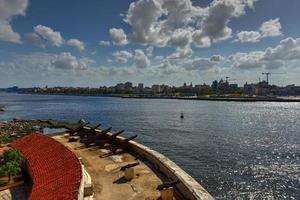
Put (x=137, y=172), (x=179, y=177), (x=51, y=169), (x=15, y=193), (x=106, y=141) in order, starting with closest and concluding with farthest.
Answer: (x=179, y=177) < (x=51, y=169) < (x=137, y=172) < (x=15, y=193) < (x=106, y=141)

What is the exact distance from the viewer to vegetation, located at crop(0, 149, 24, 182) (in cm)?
2262

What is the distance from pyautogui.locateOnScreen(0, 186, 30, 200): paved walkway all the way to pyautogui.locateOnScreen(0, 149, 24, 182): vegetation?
1083 millimetres

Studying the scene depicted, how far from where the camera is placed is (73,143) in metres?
32.7

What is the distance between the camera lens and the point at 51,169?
1928cm

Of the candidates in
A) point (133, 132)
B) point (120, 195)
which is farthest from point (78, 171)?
point (133, 132)

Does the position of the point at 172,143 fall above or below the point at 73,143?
below

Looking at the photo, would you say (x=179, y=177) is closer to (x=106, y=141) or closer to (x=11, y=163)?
(x=11, y=163)

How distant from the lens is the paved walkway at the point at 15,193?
21.5 metres

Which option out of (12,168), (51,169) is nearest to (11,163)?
(12,168)

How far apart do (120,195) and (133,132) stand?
54.0 metres

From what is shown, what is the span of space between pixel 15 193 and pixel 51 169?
16.3 feet

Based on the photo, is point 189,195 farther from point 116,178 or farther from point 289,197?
point 289,197

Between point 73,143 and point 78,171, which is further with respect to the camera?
point 73,143

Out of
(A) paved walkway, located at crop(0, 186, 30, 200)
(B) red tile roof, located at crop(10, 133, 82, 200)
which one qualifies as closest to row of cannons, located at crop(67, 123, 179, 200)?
(B) red tile roof, located at crop(10, 133, 82, 200)
